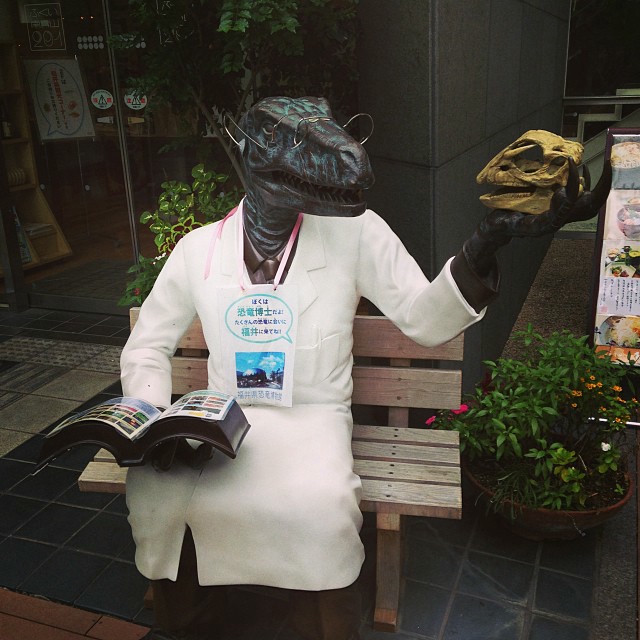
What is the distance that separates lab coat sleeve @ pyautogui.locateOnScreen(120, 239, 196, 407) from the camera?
2.75m

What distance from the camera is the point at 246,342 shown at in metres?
2.63

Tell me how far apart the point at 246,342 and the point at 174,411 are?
44cm

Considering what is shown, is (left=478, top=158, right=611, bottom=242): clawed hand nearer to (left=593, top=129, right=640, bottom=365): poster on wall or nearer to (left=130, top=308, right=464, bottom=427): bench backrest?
(left=130, top=308, right=464, bottom=427): bench backrest

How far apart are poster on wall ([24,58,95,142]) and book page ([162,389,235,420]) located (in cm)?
488

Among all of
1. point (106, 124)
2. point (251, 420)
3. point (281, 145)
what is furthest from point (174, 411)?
point (106, 124)

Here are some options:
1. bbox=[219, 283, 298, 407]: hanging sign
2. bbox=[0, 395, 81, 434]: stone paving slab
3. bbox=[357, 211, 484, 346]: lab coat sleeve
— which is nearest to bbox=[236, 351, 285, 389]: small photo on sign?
bbox=[219, 283, 298, 407]: hanging sign

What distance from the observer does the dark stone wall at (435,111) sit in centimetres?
361

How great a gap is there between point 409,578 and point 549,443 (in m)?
0.94

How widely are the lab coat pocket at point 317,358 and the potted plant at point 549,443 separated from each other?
0.95m

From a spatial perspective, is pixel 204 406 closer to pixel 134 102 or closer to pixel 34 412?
pixel 34 412

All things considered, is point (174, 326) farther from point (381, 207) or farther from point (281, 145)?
point (381, 207)

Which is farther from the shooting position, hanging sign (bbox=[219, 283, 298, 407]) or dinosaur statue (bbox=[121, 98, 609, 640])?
hanging sign (bbox=[219, 283, 298, 407])

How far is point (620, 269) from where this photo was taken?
477 centimetres

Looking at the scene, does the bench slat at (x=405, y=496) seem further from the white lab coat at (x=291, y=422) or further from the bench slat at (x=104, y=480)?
the white lab coat at (x=291, y=422)
